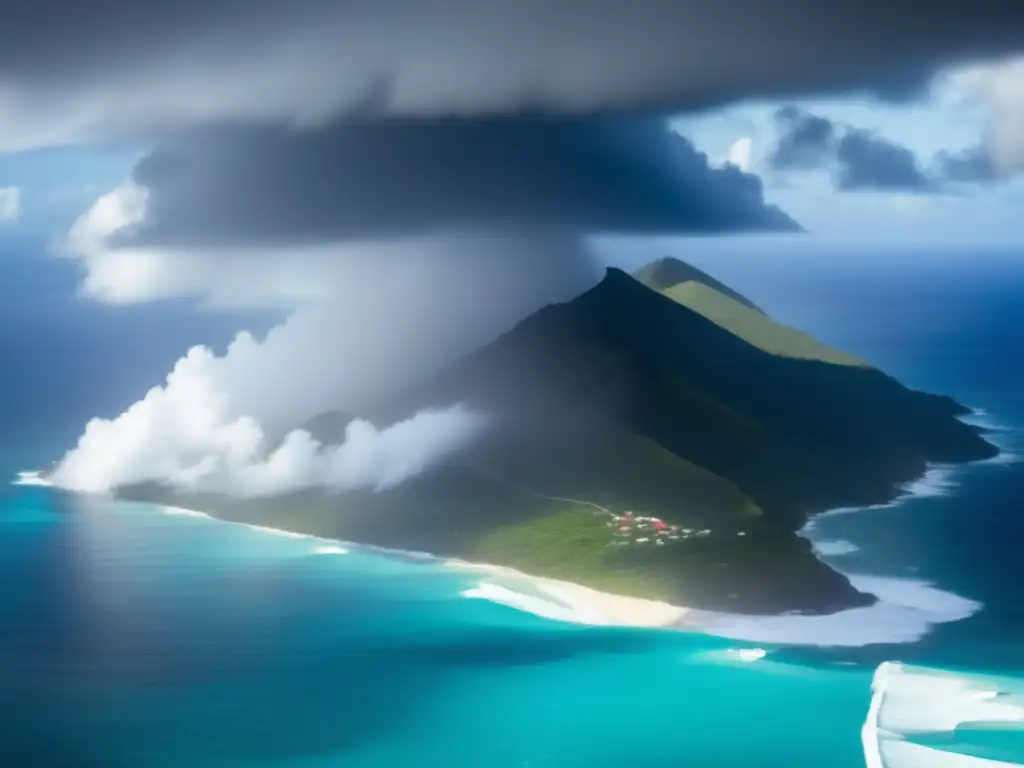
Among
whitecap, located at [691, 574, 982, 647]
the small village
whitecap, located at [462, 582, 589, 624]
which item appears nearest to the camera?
whitecap, located at [691, 574, 982, 647]

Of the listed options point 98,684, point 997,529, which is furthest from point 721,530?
point 98,684

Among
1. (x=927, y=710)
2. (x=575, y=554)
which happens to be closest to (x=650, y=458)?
(x=575, y=554)

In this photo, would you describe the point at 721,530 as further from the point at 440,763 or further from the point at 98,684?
the point at 98,684

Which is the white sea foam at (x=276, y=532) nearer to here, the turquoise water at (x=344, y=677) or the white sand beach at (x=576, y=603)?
the turquoise water at (x=344, y=677)

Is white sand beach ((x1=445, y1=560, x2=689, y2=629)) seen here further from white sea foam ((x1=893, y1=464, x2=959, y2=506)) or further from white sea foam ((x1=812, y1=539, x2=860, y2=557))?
white sea foam ((x1=893, y1=464, x2=959, y2=506))

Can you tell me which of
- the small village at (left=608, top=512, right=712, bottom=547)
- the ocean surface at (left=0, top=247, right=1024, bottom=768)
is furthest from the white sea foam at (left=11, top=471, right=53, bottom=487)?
the small village at (left=608, top=512, right=712, bottom=547)

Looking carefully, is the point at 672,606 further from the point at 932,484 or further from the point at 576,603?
the point at 932,484
